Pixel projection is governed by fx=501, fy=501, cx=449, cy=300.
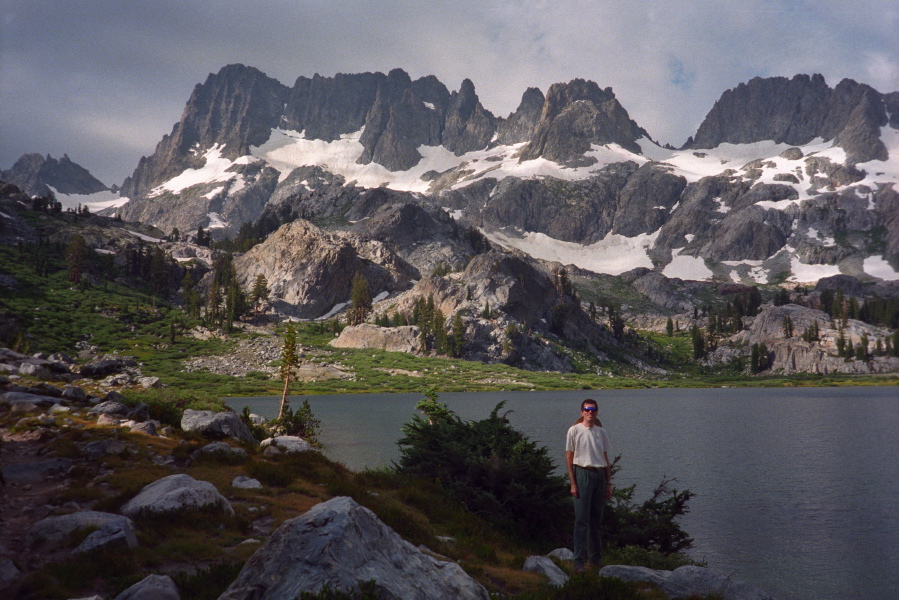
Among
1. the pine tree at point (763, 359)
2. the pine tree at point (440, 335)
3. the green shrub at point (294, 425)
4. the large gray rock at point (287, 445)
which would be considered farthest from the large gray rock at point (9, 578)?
the pine tree at point (763, 359)

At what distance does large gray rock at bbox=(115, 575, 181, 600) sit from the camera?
8.12 m

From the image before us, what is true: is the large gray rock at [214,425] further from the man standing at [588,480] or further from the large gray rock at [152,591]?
the man standing at [588,480]

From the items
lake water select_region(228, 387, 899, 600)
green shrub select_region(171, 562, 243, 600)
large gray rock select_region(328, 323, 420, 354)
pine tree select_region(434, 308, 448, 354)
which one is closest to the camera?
green shrub select_region(171, 562, 243, 600)

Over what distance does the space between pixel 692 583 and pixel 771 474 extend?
A: 100ft

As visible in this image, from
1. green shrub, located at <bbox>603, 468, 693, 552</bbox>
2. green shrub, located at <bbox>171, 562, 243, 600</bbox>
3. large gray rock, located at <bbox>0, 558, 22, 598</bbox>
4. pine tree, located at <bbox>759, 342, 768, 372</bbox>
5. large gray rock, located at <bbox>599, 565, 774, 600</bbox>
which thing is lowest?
green shrub, located at <bbox>603, 468, 693, 552</bbox>

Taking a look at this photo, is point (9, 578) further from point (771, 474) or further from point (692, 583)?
point (771, 474)

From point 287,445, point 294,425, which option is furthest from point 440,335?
point 287,445

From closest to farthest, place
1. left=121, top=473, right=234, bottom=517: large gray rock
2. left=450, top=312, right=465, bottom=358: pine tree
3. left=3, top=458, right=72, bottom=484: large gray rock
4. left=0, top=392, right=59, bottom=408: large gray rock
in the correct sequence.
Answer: left=121, top=473, right=234, bottom=517: large gray rock, left=3, top=458, right=72, bottom=484: large gray rock, left=0, top=392, right=59, bottom=408: large gray rock, left=450, top=312, right=465, bottom=358: pine tree

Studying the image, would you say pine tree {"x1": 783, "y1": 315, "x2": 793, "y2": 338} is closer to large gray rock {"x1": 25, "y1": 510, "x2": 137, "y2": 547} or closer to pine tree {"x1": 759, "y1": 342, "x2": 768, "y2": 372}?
pine tree {"x1": 759, "y1": 342, "x2": 768, "y2": 372}

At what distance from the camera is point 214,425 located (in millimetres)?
23234

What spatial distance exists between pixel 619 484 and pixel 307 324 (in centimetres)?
17317

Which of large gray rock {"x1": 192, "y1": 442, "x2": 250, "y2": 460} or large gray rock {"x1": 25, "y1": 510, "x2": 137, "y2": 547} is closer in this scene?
large gray rock {"x1": 25, "y1": 510, "x2": 137, "y2": 547}

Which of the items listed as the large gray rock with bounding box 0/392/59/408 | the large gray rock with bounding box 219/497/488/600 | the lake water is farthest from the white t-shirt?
the large gray rock with bounding box 0/392/59/408

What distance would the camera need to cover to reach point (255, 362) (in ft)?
436
